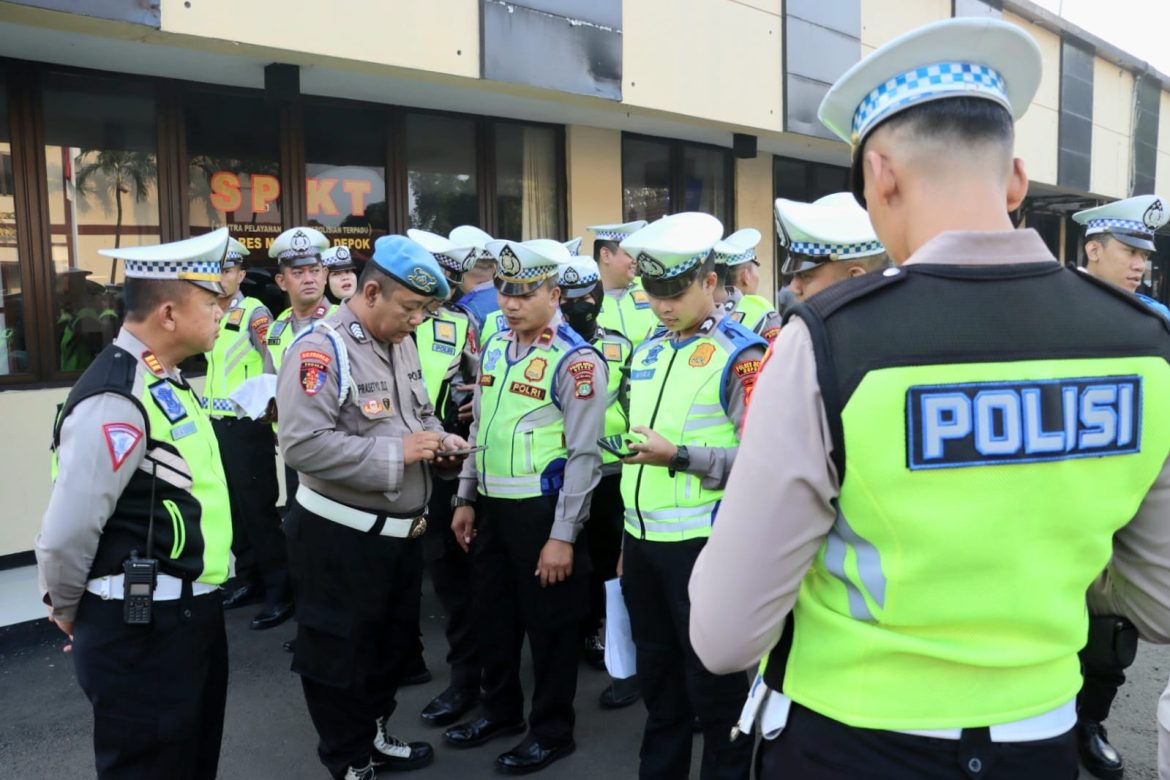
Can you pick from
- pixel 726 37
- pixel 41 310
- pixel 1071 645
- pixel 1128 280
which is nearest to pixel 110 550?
pixel 1071 645

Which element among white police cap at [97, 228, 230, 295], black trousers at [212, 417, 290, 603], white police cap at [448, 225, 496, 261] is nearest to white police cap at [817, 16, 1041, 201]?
Result: white police cap at [97, 228, 230, 295]

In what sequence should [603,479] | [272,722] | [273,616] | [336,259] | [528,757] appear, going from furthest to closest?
[336,259] → [273,616] → [603,479] → [272,722] → [528,757]

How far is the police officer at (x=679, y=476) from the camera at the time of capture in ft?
9.36

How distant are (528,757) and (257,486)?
2697mm

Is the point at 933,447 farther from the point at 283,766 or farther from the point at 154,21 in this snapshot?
the point at 154,21

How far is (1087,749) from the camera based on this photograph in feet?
11.5

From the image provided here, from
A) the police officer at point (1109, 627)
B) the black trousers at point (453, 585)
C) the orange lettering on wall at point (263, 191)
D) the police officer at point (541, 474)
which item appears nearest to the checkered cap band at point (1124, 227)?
the police officer at point (1109, 627)

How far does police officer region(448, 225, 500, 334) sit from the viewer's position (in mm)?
5355

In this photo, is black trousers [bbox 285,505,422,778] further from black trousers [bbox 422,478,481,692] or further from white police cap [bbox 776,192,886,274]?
white police cap [bbox 776,192,886,274]

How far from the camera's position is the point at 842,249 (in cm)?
253

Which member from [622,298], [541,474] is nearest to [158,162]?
[622,298]

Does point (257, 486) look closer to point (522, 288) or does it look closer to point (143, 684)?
point (522, 288)

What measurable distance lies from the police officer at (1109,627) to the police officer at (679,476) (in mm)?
1116

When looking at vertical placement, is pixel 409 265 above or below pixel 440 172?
below
